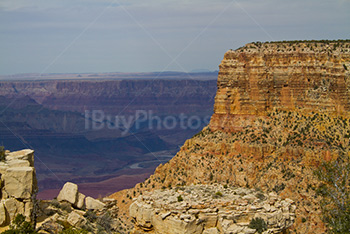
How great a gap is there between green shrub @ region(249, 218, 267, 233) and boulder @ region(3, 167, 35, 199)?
1125cm

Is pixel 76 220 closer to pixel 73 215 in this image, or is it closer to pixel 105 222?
pixel 73 215

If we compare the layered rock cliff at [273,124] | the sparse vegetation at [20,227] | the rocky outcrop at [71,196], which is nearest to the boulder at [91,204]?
the rocky outcrop at [71,196]

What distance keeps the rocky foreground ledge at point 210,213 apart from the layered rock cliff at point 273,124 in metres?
23.1

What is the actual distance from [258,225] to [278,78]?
3701 centimetres

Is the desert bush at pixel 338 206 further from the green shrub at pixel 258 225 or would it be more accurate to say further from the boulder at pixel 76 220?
the boulder at pixel 76 220

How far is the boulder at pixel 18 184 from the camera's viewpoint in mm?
28172

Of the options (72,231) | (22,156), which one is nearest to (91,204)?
(22,156)

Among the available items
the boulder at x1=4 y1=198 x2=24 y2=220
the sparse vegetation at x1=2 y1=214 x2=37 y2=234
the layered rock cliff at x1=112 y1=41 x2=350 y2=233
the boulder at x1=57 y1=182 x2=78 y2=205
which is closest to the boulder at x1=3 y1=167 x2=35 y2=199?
the boulder at x1=4 y1=198 x2=24 y2=220

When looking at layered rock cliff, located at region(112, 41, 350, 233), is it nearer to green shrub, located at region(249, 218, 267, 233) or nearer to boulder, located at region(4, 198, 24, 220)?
green shrub, located at region(249, 218, 267, 233)

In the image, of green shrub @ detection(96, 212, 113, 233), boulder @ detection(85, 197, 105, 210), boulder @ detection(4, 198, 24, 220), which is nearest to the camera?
boulder @ detection(4, 198, 24, 220)

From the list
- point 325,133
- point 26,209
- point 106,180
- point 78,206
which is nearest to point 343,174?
point 325,133

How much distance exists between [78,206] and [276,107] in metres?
33.7

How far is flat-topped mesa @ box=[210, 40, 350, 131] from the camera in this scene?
58875 millimetres

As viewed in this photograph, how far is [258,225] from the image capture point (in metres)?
27.2
